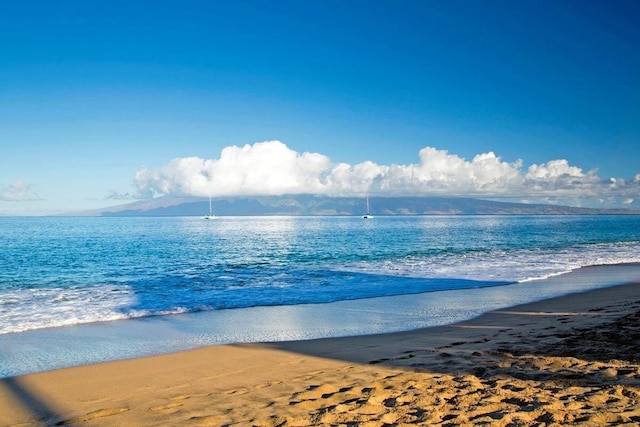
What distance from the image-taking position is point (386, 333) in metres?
12.2

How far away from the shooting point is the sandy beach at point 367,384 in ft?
20.1

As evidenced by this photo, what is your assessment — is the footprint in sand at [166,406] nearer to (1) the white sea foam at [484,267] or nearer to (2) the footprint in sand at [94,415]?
(2) the footprint in sand at [94,415]

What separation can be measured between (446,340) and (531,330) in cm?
240

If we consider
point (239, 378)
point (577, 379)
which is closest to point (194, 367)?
point (239, 378)

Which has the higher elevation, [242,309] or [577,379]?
[577,379]

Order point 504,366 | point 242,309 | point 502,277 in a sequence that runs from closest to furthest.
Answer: point 504,366 → point 242,309 → point 502,277

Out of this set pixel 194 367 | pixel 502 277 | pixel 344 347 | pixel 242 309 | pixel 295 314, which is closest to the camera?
pixel 194 367

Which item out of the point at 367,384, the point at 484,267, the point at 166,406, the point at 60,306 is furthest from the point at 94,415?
the point at 484,267

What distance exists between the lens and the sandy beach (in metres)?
6.12

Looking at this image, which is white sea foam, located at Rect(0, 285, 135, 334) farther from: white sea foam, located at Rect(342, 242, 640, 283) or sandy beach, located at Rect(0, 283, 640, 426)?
white sea foam, located at Rect(342, 242, 640, 283)

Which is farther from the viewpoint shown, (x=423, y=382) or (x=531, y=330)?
(x=531, y=330)

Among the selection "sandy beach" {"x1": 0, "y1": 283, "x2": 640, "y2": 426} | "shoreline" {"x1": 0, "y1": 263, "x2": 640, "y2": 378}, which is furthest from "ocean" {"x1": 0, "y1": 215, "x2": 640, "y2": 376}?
"sandy beach" {"x1": 0, "y1": 283, "x2": 640, "y2": 426}

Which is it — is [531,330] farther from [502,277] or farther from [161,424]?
[502,277]

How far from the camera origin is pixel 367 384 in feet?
24.6
